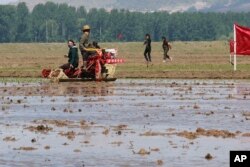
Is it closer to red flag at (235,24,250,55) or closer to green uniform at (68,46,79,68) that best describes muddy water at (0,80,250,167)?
green uniform at (68,46,79,68)

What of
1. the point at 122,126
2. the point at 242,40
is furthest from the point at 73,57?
the point at 122,126

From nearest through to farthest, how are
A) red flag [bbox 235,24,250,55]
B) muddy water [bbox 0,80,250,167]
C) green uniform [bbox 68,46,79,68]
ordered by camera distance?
muddy water [bbox 0,80,250,167] < green uniform [bbox 68,46,79,68] < red flag [bbox 235,24,250,55]

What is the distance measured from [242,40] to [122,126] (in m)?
26.6

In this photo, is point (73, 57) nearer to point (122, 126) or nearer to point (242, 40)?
point (242, 40)

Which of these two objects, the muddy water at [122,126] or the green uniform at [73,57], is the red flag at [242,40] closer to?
the green uniform at [73,57]

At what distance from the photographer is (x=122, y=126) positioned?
2128 cm

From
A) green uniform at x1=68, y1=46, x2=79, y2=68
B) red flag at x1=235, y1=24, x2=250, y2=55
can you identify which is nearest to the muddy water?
green uniform at x1=68, y1=46, x2=79, y2=68

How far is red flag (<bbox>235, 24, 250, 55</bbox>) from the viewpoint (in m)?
46.8

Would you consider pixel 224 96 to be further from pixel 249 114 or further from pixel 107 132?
pixel 107 132

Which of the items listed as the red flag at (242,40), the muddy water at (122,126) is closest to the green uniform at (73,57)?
the muddy water at (122,126)

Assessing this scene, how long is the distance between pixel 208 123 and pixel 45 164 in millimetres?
6813

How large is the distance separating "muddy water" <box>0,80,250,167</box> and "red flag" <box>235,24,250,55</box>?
39.6ft

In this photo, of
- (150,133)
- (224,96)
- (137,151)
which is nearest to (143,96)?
(224,96)

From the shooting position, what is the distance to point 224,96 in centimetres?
3067
